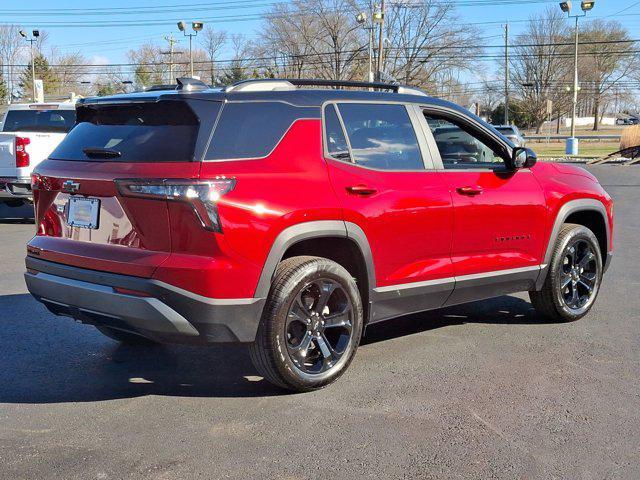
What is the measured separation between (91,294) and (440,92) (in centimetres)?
6901

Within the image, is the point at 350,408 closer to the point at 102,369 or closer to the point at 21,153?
the point at 102,369

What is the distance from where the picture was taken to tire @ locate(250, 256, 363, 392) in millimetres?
4141

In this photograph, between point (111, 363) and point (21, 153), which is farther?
point (21, 153)

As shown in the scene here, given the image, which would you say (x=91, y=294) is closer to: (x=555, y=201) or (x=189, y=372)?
(x=189, y=372)

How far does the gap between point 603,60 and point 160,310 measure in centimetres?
8701

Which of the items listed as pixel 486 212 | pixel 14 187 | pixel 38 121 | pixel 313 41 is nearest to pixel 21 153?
pixel 14 187

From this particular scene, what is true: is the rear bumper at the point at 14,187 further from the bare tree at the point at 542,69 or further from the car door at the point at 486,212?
the bare tree at the point at 542,69

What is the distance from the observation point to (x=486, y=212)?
17.2 feet

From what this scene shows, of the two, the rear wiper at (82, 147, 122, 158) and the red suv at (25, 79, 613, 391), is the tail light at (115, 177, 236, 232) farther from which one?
the rear wiper at (82, 147, 122, 158)

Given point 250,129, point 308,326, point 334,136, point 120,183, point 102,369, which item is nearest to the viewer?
point 120,183

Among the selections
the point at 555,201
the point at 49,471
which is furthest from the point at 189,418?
the point at 555,201

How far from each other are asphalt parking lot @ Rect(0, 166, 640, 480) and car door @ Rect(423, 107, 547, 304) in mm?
512

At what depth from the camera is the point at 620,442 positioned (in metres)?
3.71

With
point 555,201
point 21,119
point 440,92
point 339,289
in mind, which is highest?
point 440,92
